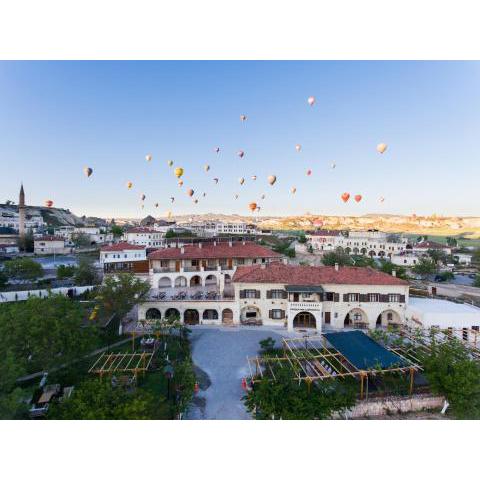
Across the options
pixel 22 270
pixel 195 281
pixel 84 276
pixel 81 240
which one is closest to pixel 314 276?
pixel 195 281

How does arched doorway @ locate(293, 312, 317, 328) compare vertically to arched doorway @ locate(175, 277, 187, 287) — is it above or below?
below

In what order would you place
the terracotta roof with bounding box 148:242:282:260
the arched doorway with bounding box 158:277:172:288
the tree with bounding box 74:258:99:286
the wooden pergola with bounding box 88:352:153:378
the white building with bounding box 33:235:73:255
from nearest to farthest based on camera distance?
the wooden pergola with bounding box 88:352:153:378 < the arched doorway with bounding box 158:277:172:288 < the terracotta roof with bounding box 148:242:282:260 < the tree with bounding box 74:258:99:286 < the white building with bounding box 33:235:73:255

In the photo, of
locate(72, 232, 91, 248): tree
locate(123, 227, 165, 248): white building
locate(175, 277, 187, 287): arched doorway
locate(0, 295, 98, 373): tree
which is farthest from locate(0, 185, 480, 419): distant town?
locate(72, 232, 91, 248): tree

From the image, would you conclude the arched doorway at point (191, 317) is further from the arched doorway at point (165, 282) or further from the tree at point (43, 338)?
the tree at point (43, 338)

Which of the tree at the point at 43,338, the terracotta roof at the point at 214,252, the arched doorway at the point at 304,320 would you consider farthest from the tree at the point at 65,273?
the arched doorway at the point at 304,320

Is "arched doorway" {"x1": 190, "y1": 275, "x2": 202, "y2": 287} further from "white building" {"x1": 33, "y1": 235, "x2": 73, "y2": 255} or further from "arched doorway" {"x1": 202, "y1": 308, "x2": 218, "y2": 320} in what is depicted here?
"white building" {"x1": 33, "y1": 235, "x2": 73, "y2": 255}

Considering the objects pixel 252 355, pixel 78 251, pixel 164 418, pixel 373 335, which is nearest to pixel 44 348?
pixel 164 418
